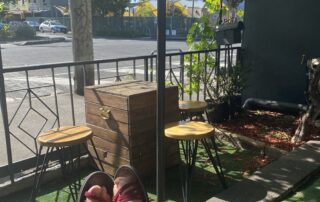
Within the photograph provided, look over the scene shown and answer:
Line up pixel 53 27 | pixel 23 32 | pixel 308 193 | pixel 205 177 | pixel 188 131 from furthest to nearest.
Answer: pixel 53 27
pixel 23 32
pixel 205 177
pixel 308 193
pixel 188 131

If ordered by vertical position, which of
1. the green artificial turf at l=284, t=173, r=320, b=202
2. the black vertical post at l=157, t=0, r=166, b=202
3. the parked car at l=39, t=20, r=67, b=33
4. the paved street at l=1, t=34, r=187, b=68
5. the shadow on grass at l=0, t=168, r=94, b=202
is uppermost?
the parked car at l=39, t=20, r=67, b=33

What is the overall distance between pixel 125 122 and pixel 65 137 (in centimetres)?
58

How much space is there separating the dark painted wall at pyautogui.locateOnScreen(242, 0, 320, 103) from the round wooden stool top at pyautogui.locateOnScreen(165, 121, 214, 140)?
3256 millimetres

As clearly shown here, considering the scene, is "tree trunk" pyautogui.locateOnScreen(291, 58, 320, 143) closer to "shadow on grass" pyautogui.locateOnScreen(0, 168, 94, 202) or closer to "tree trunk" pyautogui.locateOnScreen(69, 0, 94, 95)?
"shadow on grass" pyautogui.locateOnScreen(0, 168, 94, 202)

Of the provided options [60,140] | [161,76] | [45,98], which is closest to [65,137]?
[60,140]

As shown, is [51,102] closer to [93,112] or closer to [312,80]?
[93,112]

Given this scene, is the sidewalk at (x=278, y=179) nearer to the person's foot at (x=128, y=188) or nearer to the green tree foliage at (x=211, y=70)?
the person's foot at (x=128, y=188)

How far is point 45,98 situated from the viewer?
7.95 metres

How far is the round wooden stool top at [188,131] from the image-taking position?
3.00m

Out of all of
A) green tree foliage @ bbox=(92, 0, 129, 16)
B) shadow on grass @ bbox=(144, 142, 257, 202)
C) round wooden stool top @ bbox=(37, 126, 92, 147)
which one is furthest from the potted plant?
green tree foliage @ bbox=(92, 0, 129, 16)

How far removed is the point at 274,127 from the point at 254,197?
252 cm

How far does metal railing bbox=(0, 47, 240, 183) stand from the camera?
3469 mm

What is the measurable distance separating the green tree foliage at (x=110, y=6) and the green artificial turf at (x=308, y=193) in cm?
3872

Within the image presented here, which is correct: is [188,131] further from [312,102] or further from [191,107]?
[312,102]
